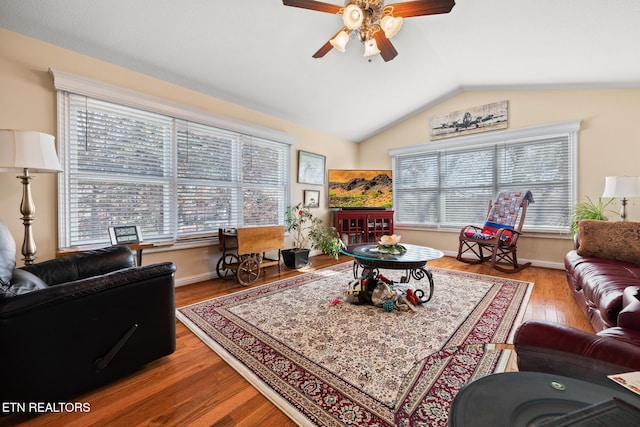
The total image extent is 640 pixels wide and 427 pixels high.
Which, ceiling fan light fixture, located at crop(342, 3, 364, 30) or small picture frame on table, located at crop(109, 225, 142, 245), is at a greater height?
ceiling fan light fixture, located at crop(342, 3, 364, 30)

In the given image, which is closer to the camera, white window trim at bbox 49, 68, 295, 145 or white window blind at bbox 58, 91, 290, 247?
white window trim at bbox 49, 68, 295, 145

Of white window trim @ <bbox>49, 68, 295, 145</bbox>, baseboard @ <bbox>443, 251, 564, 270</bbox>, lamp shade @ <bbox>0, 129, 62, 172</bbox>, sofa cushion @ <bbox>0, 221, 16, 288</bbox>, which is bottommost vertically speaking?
baseboard @ <bbox>443, 251, 564, 270</bbox>

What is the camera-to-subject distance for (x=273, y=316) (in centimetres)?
224

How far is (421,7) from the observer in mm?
1880

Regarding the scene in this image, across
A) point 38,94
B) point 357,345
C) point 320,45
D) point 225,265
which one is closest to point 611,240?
point 357,345

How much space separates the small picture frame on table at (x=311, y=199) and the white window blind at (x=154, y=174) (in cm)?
72

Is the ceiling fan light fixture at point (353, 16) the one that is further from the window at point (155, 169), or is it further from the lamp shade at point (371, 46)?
the window at point (155, 169)

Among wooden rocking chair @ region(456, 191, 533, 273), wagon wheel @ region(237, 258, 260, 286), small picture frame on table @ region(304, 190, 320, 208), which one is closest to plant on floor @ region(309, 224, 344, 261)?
small picture frame on table @ region(304, 190, 320, 208)

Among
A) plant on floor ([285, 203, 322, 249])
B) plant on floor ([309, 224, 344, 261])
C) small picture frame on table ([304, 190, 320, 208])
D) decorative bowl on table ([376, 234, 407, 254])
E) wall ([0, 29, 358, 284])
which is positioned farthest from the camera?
small picture frame on table ([304, 190, 320, 208])

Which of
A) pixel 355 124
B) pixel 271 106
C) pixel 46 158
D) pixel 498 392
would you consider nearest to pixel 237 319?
pixel 46 158

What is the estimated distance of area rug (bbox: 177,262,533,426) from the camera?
96 cm

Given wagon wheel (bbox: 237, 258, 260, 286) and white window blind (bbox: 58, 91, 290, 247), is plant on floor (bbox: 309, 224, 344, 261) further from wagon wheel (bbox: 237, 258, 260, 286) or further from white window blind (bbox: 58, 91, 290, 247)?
wagon wheel (bbox: 237, 258, 260, 286)

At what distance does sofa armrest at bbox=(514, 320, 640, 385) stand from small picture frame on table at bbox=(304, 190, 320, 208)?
3.85 meters

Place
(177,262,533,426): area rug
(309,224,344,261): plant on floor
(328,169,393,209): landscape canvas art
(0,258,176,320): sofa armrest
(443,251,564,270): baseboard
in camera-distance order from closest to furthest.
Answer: (177,262,533,426): area rug
(0,258,176,320): sofa armrest
(443,251,564,270): baseboard
(309,224,344,261): plant on floor
(328,169,393,209): landscape canvas art
